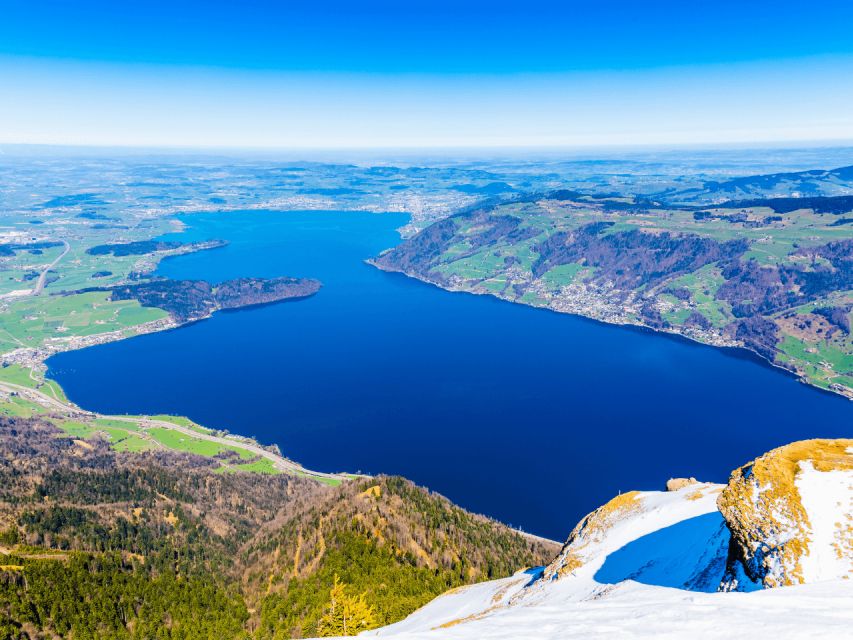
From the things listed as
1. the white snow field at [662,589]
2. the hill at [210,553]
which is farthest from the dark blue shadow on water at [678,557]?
the hill at [210,553]

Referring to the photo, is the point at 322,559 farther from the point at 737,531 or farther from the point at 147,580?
the point at 737,531

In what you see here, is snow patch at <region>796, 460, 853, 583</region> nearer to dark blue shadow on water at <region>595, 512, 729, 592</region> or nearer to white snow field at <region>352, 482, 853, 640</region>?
white snow field at <region>352, 482, 853, 640</region>

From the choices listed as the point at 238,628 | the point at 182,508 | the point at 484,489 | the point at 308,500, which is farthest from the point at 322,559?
the point at 484,489

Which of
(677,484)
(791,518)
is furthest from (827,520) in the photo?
(677,484)

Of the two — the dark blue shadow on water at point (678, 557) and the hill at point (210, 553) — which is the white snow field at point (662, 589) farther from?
the hill at point (210, 553)

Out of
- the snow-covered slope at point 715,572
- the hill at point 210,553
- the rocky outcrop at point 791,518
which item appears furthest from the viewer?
the hill at point 210,553

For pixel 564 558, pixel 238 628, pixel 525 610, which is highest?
pixel 525 610
